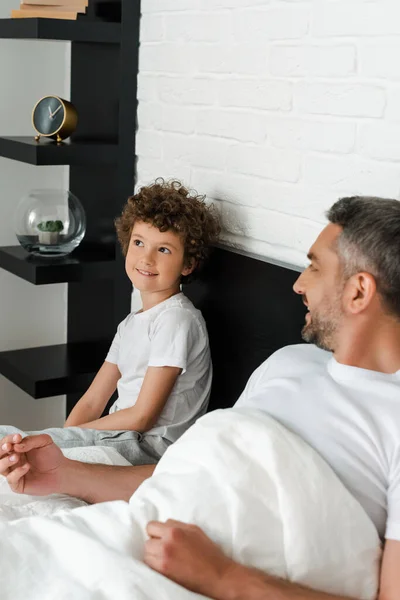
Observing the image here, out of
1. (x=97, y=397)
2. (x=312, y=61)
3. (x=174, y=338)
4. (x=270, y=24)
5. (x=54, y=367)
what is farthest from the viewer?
(x=54, y=367)

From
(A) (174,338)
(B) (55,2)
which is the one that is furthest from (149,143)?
(A) (174,338)

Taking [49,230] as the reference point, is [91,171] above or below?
above

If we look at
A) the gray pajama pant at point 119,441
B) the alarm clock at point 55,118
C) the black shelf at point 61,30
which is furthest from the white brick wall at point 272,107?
the gray pajama pant at point 119,441

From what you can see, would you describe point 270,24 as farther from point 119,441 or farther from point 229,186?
point 119,441

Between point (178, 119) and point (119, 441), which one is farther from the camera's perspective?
point (178, 119)

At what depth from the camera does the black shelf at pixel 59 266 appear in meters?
2.69

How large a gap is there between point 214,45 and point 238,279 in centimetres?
65

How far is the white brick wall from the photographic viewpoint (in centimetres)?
194

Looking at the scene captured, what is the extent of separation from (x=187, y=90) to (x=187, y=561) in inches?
60.1

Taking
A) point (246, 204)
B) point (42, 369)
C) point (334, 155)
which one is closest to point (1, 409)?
point (42, 369)

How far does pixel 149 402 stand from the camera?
89.4 inches

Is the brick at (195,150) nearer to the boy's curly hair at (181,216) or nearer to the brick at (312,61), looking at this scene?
the boy's curly hair at (181,216)

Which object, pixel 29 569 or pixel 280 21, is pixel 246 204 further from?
pixel 29 569

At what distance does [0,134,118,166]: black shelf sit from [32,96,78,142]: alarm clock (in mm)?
33
